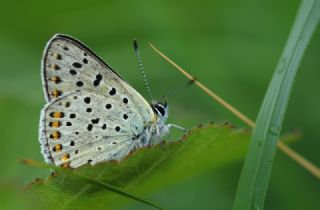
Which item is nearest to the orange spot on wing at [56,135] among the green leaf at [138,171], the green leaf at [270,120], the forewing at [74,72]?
the forewing at [74,72]

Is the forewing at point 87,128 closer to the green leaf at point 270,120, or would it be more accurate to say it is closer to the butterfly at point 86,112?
the butterfly at point 86,112

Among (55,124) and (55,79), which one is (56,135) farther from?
(55,79)

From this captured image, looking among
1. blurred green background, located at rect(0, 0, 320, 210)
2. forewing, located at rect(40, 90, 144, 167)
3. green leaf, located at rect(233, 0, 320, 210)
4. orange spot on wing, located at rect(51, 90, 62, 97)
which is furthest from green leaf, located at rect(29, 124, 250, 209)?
blurred green background, located at rect(0, 0, 320, 210)

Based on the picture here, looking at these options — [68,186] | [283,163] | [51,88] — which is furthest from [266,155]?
[283,163]

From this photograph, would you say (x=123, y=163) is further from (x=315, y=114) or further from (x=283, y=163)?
(x=315, y=114)

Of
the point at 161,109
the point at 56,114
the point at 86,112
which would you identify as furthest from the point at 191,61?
the point at 56,114

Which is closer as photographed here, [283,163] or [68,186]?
[68,186]
